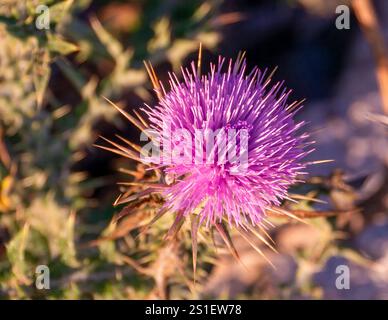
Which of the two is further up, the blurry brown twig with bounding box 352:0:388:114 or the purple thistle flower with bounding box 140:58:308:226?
the blurry brown twig with bounding box 352:0:388:114

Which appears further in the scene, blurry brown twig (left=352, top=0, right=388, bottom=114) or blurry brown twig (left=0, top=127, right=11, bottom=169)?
blurry brown twig (left=352, top=0, right=388, bottom=114)

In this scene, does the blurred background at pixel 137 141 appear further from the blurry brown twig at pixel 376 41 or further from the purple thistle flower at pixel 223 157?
the purple thistle flower at pixel 223 157

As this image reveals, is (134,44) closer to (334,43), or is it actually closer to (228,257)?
(228,257)

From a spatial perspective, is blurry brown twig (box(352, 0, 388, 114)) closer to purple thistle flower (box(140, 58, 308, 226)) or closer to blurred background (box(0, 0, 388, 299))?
blurred background (box(0, 0, 388, 299))

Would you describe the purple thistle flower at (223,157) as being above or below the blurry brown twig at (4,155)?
below

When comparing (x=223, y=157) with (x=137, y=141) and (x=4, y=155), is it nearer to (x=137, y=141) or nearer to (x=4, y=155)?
(x=4, y=155)

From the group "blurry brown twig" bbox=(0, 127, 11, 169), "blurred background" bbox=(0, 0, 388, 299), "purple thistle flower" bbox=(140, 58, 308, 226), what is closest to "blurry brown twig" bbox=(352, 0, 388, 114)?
"blurred background" bbox=(0, 0, 388, 299)

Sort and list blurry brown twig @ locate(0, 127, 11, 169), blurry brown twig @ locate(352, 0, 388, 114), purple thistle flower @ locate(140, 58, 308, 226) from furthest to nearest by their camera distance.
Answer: blurry brown twig @ locate(352, 0, 388, 114)
blurry brown twig @ locate(0, 127, 11, 169)
purple thistle flower @ locate(140, 58, 308, 226)

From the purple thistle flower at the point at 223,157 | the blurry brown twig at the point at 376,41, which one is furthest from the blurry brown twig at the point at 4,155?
the blurry brown twig at the point at 376,41
